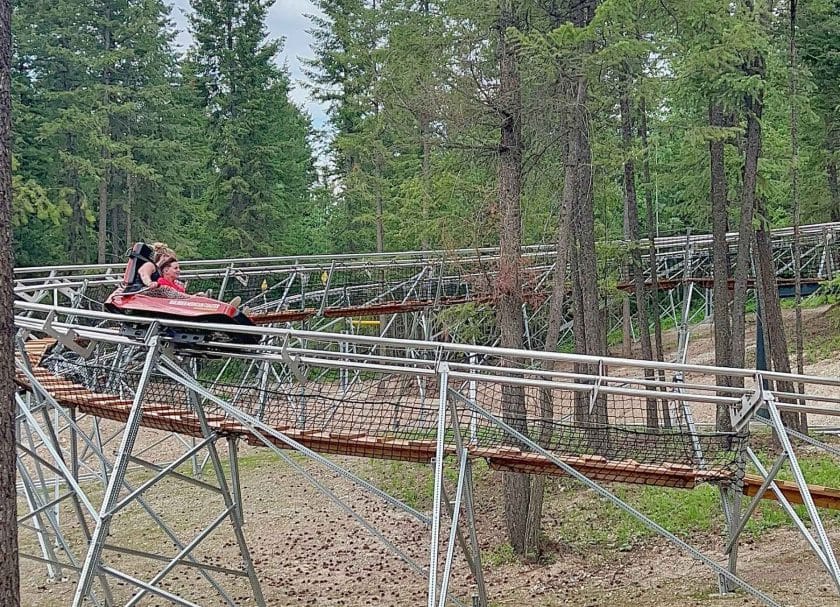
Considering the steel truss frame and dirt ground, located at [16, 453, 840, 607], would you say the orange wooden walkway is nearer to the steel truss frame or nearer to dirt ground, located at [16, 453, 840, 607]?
dirt ground, located at [16, 453, 840, 607]

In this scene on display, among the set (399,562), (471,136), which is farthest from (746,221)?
(399,562)

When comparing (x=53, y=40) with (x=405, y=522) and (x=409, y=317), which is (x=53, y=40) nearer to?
(x=409, y=317)

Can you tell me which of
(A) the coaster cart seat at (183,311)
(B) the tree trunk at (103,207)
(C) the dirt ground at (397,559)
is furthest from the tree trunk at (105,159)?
(A) the coaster cart seat at (183,311)

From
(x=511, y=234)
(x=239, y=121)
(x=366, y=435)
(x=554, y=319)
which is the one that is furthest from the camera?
(x=239, y=121)

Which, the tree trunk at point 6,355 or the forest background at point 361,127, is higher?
the forest background at point 361,127

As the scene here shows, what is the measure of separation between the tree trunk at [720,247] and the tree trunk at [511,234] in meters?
2.92

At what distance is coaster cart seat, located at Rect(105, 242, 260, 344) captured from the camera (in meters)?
7.77

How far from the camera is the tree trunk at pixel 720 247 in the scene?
12867 millimetres

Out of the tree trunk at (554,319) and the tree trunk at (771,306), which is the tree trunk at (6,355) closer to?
the tree trunk at (554,319)

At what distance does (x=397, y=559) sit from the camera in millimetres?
12367

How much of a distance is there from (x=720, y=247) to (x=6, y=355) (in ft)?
35.3

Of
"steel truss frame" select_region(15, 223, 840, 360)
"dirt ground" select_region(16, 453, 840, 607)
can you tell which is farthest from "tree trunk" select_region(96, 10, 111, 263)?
"dirt ground" select_region(16, 453, 840, 607)

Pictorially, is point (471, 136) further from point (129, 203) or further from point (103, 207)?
point (129, 203)

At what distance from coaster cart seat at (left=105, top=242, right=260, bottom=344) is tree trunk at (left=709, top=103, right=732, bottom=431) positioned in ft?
25.2
